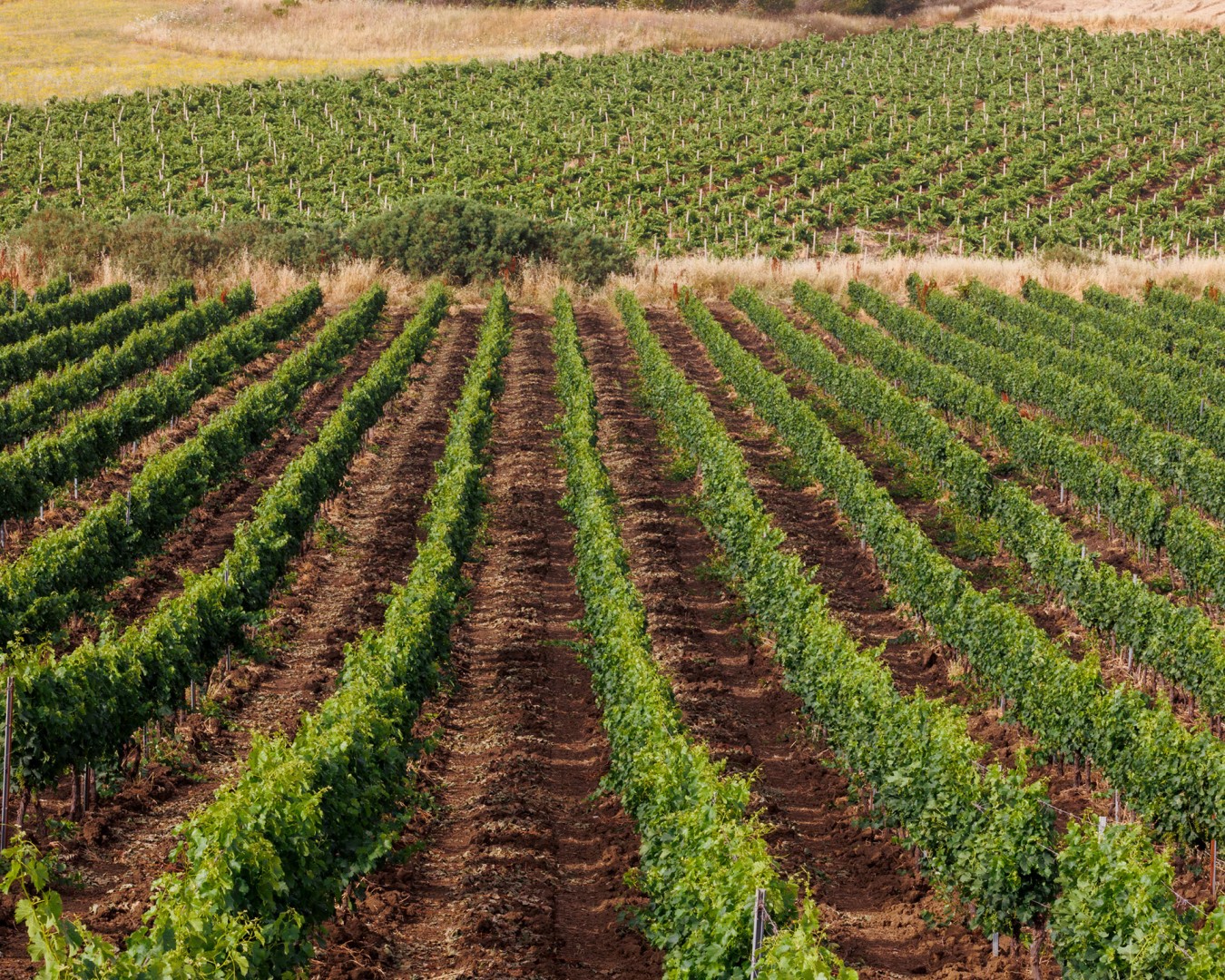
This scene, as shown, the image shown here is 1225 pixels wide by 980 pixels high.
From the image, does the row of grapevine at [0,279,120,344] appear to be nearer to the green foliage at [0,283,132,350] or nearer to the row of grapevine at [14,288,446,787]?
the green foliage at [0,283,132,350]

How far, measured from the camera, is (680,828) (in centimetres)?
996

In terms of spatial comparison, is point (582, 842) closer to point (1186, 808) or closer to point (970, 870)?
point (970, 870)

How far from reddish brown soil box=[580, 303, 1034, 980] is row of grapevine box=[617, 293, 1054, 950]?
326 millimetres

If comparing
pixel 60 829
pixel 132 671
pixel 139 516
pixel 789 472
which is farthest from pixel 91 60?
pixel 60 829

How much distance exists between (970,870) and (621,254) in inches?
Answer: 1377

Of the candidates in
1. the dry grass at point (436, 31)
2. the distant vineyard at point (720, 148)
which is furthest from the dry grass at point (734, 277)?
the dry grass at point (436, 31)

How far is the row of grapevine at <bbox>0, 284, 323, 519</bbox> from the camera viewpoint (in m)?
19.5

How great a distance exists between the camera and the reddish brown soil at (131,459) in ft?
66.3

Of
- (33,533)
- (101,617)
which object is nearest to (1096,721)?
(101,617)

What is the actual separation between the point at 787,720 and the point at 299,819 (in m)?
6.57

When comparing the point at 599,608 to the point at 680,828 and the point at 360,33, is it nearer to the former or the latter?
the point at 680,828

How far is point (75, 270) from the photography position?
137 feet

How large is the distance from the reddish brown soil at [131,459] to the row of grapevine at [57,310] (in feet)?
16.4

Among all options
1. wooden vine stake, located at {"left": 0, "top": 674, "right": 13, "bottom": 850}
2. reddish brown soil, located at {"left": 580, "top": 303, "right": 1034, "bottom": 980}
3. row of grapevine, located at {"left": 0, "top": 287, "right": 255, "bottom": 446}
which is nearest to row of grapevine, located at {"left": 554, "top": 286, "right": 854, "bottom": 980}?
reddish brown soil, located at {"left": 580, "top": 303, "right": 1034, "bottom": 980}
